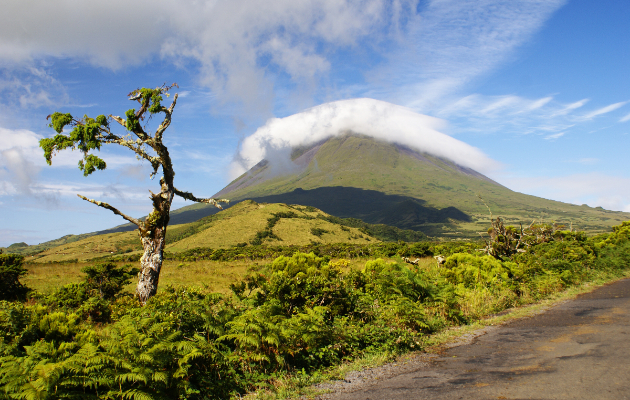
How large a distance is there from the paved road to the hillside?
81.5 metres

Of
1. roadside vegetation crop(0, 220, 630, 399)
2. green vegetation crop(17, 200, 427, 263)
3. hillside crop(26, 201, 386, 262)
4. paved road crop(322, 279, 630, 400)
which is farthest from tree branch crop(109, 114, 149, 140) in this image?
hillside crop(26, 201, 386, 262)

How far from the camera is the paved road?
14.9 feet

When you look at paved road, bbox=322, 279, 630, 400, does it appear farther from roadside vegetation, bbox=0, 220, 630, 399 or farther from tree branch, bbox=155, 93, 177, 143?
tree branch, bbox=155, 93, 177, 143

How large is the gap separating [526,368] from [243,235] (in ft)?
306

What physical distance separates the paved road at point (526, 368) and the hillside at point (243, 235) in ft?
267

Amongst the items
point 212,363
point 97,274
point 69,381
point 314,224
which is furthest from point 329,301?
point 314,224

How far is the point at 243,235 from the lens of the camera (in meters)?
95.4

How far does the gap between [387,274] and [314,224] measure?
102981 mm

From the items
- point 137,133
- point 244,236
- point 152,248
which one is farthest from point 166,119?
point 244,236

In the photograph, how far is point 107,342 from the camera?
14.8ft

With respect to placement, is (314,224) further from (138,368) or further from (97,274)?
(138,368)

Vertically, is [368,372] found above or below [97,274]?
below

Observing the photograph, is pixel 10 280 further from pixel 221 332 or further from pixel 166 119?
pixel 221 332

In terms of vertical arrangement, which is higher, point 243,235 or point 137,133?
point 137,133
